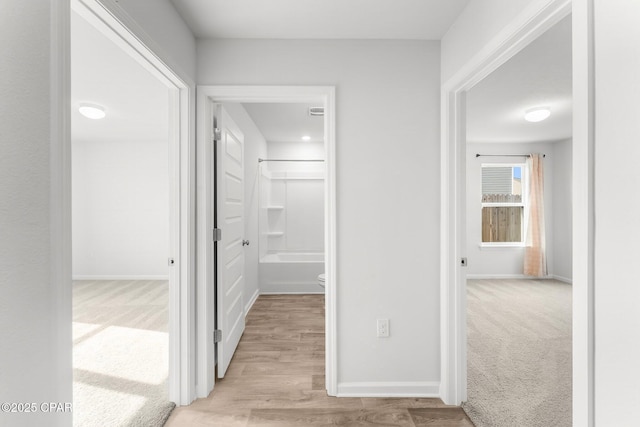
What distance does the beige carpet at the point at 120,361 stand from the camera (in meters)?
2.08

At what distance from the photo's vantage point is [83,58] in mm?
2766

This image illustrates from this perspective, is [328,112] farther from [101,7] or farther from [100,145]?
[100,145]

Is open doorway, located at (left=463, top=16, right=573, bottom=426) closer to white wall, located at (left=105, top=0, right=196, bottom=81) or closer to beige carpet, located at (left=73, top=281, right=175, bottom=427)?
beige carpet, located at (left=73, top=281, right=175, bottom=427)

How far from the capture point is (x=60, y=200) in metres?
1.10

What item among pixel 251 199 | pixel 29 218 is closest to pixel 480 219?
pixel 251 199

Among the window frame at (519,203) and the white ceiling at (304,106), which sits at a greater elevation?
the white ceiling at (304,106)

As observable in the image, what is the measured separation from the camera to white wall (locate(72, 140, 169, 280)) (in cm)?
588

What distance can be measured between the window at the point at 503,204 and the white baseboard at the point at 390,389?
4.55 m

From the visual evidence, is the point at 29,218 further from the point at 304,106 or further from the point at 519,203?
the point at 519,203
